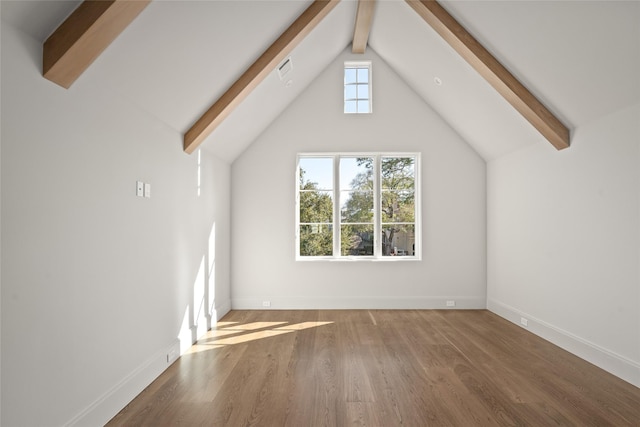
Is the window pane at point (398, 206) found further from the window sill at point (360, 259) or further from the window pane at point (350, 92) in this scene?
the window pane at point (350, 92)

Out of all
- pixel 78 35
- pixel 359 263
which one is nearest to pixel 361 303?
pixel 359 263

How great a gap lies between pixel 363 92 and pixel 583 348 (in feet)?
13.8

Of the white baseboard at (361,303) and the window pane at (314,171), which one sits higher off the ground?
the window pane at (314,171)

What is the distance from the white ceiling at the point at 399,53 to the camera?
2.36 metres

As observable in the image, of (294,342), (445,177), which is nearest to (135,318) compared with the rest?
(294,342)

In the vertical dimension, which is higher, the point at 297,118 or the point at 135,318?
the point at 297,118

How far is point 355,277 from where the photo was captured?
17.7 ft

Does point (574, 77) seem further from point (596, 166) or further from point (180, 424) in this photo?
point (180, 424)

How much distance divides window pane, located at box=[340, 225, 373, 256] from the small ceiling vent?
2366mm

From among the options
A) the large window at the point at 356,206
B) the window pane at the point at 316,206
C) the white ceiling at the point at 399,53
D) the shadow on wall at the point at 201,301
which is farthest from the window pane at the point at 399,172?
the shadow on wall at the point at 201,301

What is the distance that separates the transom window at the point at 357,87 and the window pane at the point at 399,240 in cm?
186

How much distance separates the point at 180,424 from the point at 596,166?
395 centimetres

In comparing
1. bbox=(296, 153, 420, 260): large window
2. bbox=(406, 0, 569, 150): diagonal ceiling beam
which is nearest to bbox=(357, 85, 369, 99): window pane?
bbox=(296, 153, 420, 260): large window

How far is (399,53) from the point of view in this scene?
4.88m
